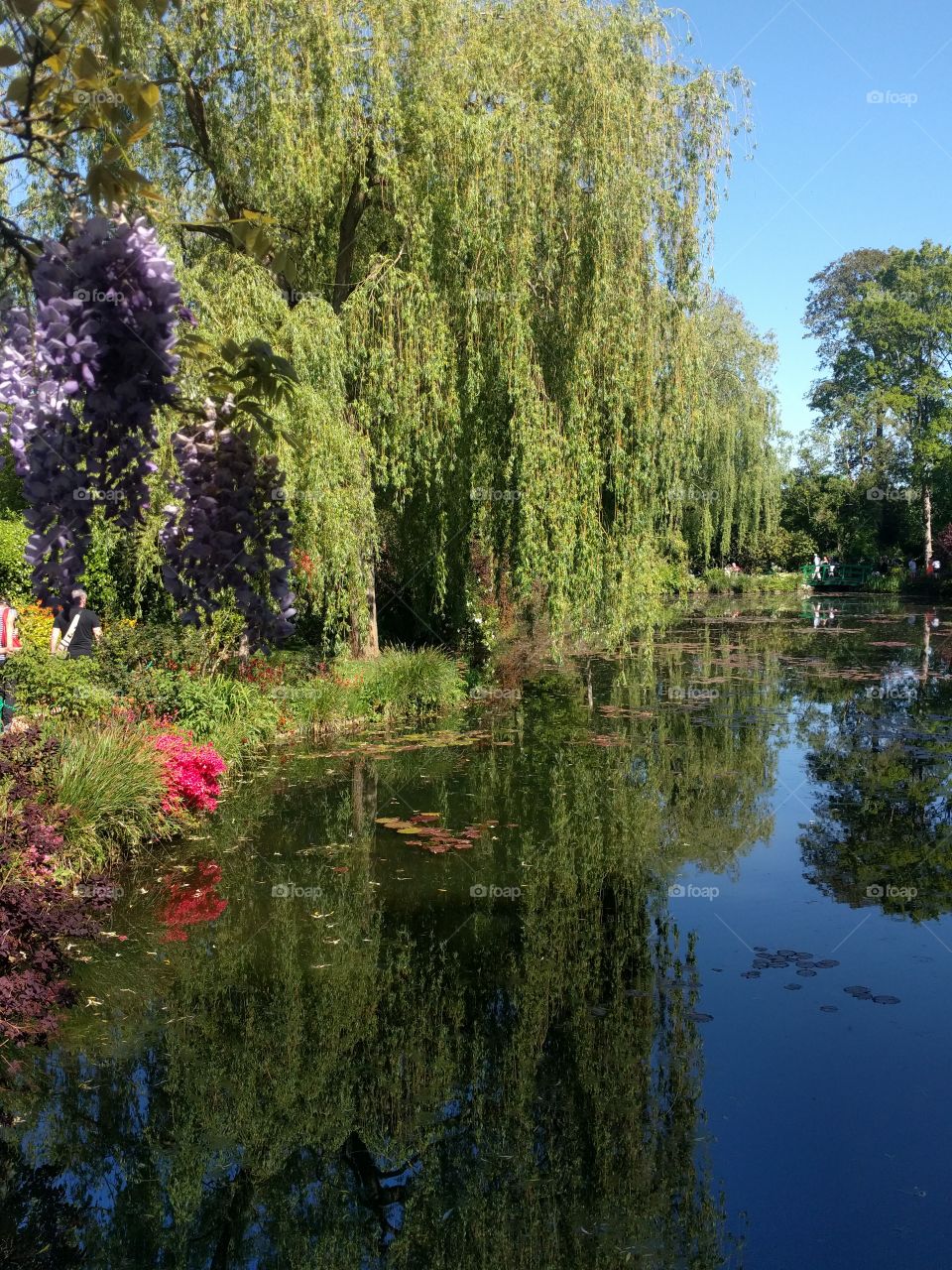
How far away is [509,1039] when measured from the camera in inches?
234

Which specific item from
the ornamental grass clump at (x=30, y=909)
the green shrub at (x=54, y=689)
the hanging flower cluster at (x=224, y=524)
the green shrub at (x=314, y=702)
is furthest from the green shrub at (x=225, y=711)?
the hanging flower cluster at (x=224, y=524)

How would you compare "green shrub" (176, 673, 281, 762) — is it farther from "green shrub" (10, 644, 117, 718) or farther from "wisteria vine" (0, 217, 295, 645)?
"wisteria vine" (0, 217, 295, 645)

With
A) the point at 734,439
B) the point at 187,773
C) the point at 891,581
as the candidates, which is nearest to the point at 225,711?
the point at 187,773

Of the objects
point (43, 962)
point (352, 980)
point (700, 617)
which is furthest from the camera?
point (700, 617)

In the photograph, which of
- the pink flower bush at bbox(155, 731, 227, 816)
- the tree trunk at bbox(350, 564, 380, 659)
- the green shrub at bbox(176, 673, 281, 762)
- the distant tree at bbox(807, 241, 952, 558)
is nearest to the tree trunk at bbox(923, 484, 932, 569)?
the distant tree at bbox(807, 241, 952, 558)

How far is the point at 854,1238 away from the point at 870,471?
41239 millimetres

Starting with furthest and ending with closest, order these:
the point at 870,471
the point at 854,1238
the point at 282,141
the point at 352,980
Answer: the point at 870,471 → the point at 282,141 → the point at 352,980 → the point at 854,1238

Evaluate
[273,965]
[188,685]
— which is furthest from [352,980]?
[188,685]

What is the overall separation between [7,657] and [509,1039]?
638 centimetres

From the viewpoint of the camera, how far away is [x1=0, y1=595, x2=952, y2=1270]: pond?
14.6 feet

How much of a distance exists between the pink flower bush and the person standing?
1.33 meters

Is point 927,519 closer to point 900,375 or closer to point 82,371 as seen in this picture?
point 900,375

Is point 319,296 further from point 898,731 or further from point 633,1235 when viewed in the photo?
point 633,1235

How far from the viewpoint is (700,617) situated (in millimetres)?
31359
